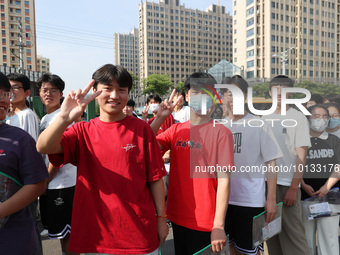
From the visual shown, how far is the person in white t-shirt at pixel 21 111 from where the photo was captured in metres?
2.63

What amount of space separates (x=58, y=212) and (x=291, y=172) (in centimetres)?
229

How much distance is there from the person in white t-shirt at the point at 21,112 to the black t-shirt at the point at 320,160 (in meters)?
2.69

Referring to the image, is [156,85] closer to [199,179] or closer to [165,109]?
[165,109]

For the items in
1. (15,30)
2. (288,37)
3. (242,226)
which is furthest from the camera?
(15,30)

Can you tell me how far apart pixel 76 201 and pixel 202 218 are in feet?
2.80

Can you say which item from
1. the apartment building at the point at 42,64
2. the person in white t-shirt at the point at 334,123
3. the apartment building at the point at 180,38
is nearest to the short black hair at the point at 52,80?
the person in white t-shirt at the point at 334,123

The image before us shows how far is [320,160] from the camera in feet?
9.30

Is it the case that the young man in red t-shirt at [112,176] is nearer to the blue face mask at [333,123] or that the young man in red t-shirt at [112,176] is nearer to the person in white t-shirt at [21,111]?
the person in white t-shirt at [21,111]

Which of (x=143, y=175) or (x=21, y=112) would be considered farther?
(x=21, y=112)

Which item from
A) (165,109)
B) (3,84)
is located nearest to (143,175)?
(165,109)

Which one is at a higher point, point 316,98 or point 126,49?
point 126,49

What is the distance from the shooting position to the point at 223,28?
104 metres

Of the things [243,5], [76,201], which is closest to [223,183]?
[76,201]

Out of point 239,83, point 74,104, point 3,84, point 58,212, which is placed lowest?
point 58,212
